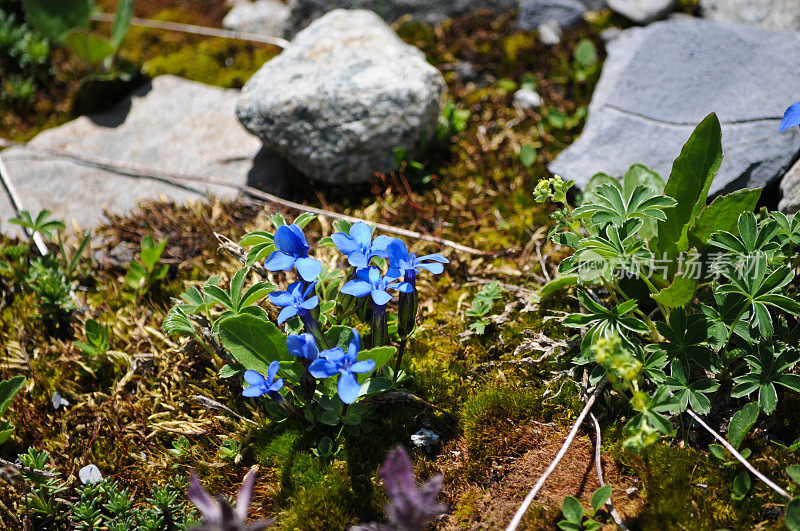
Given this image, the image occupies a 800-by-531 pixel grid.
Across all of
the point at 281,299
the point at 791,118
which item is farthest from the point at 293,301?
the point at 791,118

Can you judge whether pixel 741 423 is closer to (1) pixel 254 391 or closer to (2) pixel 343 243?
(2) pixel 343 243

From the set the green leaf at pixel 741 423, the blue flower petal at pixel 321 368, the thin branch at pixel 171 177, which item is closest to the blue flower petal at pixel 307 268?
the blue flower petal at pixel 321 368

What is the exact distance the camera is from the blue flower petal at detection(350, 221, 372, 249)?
7.95 ft

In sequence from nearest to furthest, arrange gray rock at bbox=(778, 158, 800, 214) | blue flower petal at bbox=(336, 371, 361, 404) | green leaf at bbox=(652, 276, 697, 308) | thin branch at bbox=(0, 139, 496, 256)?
blue flower petal at bbox=(336, 371, 361, 404)
green leaf at bbox=(652, 276, 697, 308)
gray rock at bbox=(778, 158, 800, 214)
thin branch at bbox=(0, 139, 496, 256)

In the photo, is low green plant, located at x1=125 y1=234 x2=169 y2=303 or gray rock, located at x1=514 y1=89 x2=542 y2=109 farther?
gray rock, located at x1=514 y1=89 x2=542 y2=109

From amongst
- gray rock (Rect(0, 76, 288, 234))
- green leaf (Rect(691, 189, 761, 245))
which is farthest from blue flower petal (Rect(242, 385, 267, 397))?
gray rock (Rect(0, 76, 288, 234))

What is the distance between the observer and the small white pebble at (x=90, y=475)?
9.32 feet

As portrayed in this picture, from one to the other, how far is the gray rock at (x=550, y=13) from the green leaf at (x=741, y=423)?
3687mm

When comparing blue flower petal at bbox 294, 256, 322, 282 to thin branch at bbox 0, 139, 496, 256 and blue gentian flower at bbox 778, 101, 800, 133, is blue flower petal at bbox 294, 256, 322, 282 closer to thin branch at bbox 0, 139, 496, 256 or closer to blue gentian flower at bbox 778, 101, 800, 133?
thin branch at bbox 0, 139, 496, 256

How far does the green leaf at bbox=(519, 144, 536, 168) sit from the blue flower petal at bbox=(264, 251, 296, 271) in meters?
2.25

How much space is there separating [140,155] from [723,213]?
4026mm

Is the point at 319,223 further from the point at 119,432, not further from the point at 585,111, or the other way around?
the point at 585,111

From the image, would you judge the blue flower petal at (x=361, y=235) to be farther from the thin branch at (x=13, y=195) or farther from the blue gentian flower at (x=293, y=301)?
the thin branch at (x=13, y=195)

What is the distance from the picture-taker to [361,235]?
2.43 m
